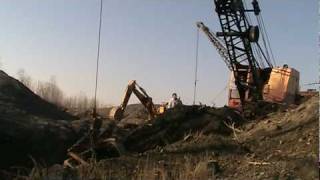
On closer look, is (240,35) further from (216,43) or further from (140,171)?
(140,171)

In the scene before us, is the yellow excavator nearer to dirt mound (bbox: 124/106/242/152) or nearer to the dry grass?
dirt mound (bbox: 124/106/242/152)

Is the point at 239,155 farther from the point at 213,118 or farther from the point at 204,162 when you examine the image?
the point at 213,118

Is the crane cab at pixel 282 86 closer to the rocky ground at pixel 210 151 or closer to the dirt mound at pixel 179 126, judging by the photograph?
the dirt mound at pixel 179 126

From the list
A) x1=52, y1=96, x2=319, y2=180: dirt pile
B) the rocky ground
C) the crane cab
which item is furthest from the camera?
the crane cab

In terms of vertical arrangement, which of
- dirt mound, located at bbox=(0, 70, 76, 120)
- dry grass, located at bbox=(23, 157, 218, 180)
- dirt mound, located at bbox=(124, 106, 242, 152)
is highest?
dirt mound, located at bbox=(0, 70, 76, 120)

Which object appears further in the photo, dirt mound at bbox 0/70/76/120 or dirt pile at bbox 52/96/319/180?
dirt mound at bbox 0/70/76/120

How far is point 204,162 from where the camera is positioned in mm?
8742

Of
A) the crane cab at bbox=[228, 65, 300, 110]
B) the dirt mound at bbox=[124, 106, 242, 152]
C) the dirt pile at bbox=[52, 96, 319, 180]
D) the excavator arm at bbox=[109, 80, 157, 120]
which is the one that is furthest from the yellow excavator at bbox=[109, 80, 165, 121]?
the dirt pile at bbox=[52, 96, 319, 180]

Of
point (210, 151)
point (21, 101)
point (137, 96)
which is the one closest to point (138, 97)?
point (137, 96)

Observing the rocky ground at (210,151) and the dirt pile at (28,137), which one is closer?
the rocky ground at (210,151)

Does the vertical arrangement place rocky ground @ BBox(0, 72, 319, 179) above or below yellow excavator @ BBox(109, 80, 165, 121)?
below

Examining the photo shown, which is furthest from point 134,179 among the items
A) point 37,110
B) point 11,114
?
point 37,110

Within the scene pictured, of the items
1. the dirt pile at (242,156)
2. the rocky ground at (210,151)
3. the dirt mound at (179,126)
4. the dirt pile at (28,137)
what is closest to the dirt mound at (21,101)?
the dirt pile at (28,137)

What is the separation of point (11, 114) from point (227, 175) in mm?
16886
